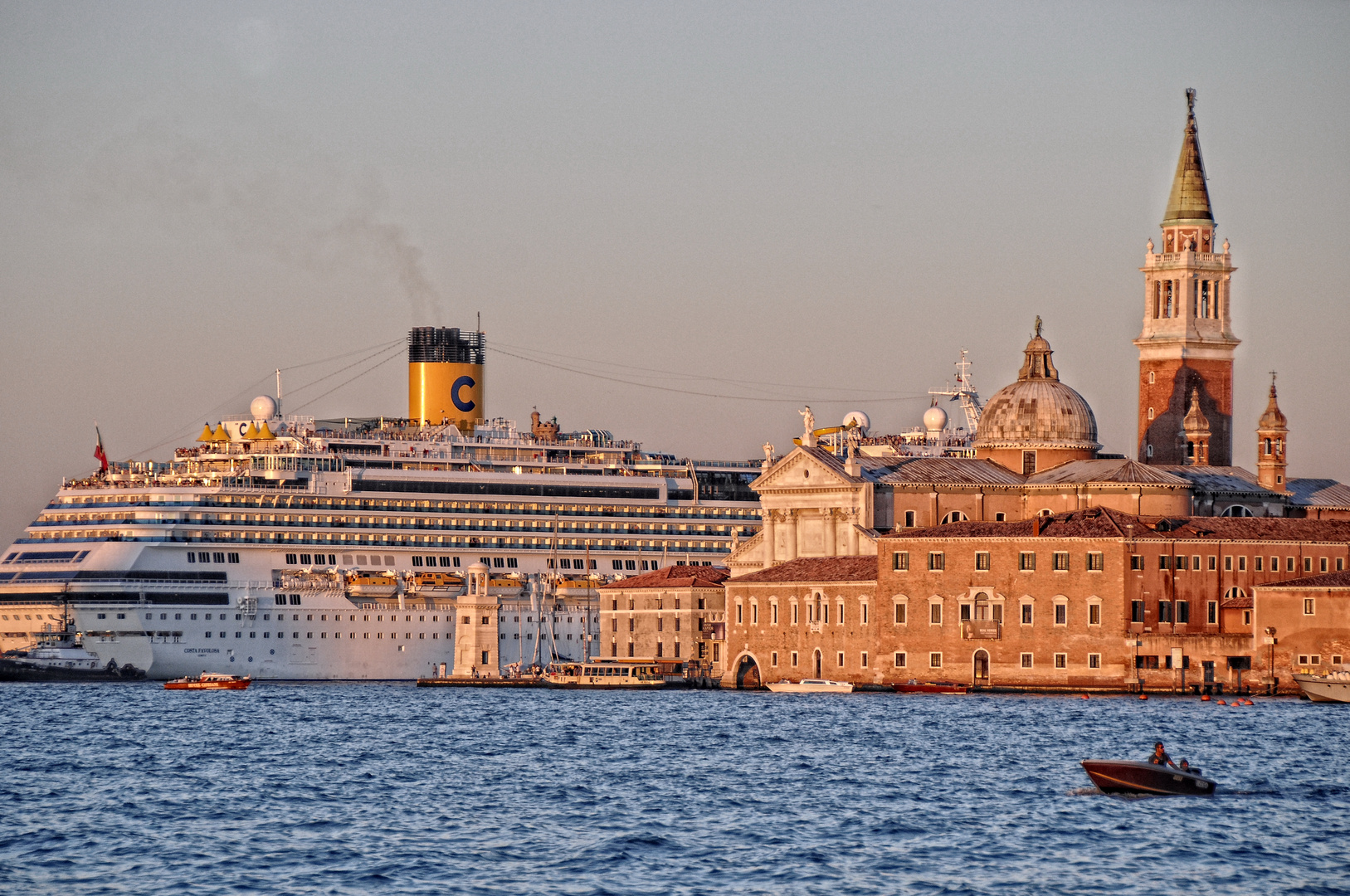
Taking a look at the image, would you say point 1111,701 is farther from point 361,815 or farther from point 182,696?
point 361,815

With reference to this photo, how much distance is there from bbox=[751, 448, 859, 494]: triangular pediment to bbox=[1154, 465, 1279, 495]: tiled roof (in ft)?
45.9

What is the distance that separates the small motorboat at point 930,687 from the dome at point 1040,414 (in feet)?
65.5

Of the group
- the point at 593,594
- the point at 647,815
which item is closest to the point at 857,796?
the point at 647,815

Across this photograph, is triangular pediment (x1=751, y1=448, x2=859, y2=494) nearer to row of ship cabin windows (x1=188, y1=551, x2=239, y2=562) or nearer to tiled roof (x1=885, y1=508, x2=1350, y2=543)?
tiled roof (x1=885, y1=508, x2=1350, y2=543)

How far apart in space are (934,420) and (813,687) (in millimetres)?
40738

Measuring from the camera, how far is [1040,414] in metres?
116

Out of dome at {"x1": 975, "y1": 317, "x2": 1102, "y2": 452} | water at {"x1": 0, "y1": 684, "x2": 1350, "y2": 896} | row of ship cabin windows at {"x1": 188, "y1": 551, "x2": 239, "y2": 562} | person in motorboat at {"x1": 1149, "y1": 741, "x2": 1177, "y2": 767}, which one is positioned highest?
dome at {"x1": 975, "y1": 317, "x2": 1102, "y2": 452}

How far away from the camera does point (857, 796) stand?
57.6 m

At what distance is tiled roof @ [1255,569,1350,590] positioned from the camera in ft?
309

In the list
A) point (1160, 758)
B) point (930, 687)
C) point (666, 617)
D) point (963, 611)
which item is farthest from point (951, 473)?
point (1160, 758)

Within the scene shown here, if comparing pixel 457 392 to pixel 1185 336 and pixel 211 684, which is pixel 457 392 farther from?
pixel 1185 336

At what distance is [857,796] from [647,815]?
6.15 metres

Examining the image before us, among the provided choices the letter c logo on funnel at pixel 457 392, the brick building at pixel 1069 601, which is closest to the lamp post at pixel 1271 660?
the brick building at pixel 1069 601

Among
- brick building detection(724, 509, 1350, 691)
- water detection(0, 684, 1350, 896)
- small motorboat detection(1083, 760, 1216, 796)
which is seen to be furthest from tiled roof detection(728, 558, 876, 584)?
small motorboat detection(1083, 760, 1216, 796)
